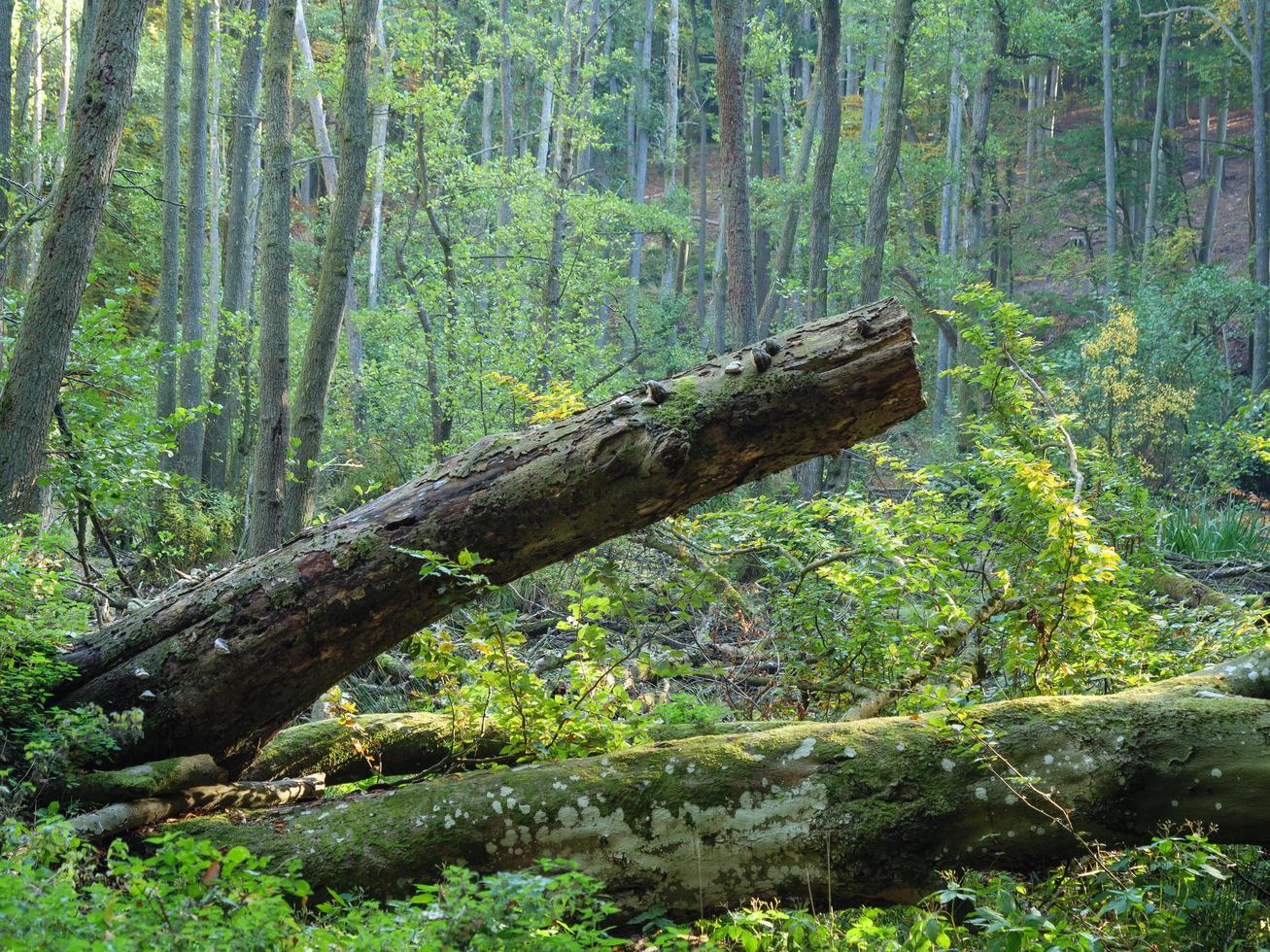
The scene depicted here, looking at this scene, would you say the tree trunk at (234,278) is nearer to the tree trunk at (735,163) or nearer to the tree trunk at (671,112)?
the tree trunk at (735,163)

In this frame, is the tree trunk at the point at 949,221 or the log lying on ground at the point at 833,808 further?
the tree trunk at the point at 949,221

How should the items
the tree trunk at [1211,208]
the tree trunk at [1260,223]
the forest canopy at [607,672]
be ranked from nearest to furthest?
1. the forest canopy at [607,672]
2. the tree trunk at [1260,223]
3. the tree trunk at [1211,208]

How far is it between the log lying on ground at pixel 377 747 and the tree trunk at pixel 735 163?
9.09 m

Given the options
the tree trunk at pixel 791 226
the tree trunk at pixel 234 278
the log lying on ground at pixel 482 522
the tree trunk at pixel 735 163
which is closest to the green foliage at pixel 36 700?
the log lying on ground at pixel 482 522

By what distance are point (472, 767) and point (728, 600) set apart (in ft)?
8.35

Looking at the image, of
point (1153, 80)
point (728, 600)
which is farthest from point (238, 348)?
point (1153, 80)

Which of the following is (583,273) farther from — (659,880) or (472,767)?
(659,880)

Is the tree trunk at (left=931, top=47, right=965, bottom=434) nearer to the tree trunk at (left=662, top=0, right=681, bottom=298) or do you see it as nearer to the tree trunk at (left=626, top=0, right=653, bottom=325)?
the tree trunk at (left=662, top=0, right=681, bottom=298)

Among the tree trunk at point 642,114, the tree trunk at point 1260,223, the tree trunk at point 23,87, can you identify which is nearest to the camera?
the tree trunk at point 23,87

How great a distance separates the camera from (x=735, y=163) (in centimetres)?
1359

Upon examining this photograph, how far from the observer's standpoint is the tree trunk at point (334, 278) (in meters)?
7.71

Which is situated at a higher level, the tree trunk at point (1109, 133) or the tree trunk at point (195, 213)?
the tree trunk at point (1109, 133)

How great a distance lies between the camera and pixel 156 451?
21.3 ft

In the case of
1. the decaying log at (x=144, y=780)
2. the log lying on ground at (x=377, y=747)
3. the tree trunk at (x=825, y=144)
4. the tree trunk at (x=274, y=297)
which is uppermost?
the tree trunk at (x=825, y=144)
